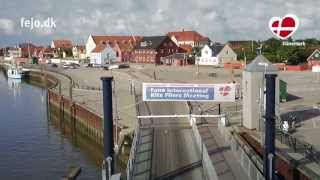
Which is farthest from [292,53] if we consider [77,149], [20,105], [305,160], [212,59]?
[305,160]

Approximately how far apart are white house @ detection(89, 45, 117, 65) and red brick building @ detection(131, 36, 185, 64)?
1036cm

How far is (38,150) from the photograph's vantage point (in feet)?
131

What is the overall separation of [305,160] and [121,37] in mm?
167853

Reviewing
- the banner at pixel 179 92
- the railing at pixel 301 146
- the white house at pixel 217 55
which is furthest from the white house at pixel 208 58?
the railing at pixel 301 146

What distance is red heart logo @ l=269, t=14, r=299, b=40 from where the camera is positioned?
52.4 ft

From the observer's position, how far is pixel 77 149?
41.7 metres

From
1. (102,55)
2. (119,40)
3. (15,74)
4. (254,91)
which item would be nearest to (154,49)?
(102,55)

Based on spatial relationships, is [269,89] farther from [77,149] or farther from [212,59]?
[212,59]

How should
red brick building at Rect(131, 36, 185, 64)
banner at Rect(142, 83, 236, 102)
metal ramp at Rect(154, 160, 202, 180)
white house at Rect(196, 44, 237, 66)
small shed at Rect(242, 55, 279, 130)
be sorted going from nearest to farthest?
metal ramp at Rect(154, 160, 202, 180) < banner at Rect(142, 83, 236, 102) < small shed at Rect(242, 55, 279, 130) < white house at Rect(196, 44, 237, 66) < red brick building at Rect(131, 36, 185, 64)

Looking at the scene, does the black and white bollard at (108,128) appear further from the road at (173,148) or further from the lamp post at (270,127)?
the lamp post at (270,127)

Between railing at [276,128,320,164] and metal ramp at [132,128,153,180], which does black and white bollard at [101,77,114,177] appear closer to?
metal ramp at [132,128,153,180]

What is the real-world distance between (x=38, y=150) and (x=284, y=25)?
2802cm

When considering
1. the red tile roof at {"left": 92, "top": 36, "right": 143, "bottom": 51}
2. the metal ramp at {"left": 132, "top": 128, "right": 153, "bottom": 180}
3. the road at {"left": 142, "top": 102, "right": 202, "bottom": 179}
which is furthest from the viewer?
the red tile roof at {"left": 92, "top": 36, "right": 143, "bottom": 51}

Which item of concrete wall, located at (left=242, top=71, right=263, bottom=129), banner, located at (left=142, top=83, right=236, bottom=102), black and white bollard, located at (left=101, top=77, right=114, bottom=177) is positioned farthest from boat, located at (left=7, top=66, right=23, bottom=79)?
black and white bollard, located at (left=101, top=77, right=114, bottom=177)
